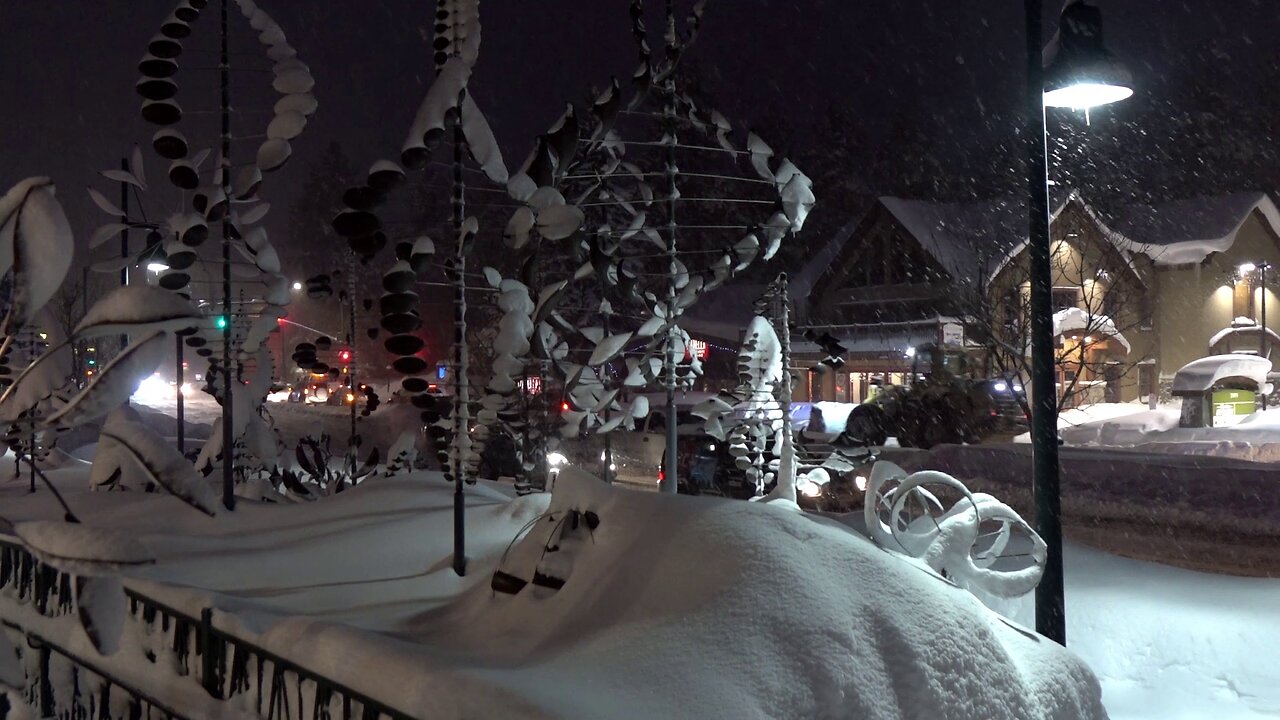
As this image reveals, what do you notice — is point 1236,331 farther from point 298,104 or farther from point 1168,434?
point 298,104

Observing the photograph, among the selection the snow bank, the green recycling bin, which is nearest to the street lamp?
the snow bank

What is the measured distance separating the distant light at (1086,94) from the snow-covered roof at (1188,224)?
28594 millimetres

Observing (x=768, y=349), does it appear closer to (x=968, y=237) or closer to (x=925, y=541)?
(x=925, y=541)

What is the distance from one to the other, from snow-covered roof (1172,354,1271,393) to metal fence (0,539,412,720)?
29531mm

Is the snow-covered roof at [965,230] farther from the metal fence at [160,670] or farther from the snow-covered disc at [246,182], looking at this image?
the metal fence at [160,670]

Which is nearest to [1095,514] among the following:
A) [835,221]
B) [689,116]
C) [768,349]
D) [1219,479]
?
[1219,479]

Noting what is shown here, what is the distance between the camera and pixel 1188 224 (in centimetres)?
3772

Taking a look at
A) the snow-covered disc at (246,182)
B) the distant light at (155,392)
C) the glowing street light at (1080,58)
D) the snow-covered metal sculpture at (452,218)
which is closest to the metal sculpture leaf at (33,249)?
the snow-covered metal sculpture at (452,218)

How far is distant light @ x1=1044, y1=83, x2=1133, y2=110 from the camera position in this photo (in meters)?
7.57

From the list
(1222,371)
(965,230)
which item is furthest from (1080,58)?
(965,230)

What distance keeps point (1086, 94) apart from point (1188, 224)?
113 ft

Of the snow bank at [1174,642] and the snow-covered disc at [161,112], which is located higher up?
the snow-covered disc at [161,112]

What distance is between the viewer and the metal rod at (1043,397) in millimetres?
7141

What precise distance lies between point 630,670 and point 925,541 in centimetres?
354
